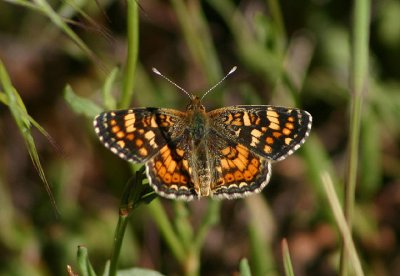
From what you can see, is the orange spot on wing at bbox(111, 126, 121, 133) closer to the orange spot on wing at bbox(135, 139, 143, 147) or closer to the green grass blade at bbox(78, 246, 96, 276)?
the orange spot on wing at bbox(135, 139, 143, 147)

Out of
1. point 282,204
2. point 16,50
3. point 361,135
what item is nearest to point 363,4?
point 361,135

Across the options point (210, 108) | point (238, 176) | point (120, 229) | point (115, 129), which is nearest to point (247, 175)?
point (238, 176)

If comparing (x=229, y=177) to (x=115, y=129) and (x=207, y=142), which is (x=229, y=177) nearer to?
(x=207, y=142)

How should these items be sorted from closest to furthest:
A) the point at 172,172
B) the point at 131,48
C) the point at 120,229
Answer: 1. the point at 120,229
2. the point at 172,172
3. the point at 131,48

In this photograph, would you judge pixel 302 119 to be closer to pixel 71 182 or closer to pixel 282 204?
pixel 282 204

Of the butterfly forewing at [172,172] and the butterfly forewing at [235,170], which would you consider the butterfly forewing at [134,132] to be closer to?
the butterfly forewing at [172,172]

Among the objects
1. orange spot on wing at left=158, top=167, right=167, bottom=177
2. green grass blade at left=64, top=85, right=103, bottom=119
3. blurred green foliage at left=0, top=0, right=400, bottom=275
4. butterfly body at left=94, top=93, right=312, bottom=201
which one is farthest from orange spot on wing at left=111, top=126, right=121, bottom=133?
blurred green foliage at left=0, top=0, right=400, bottom=275

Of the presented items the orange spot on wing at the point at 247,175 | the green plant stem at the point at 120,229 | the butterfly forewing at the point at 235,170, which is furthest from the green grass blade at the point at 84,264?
the orange spot on wing at the point at 247,175
